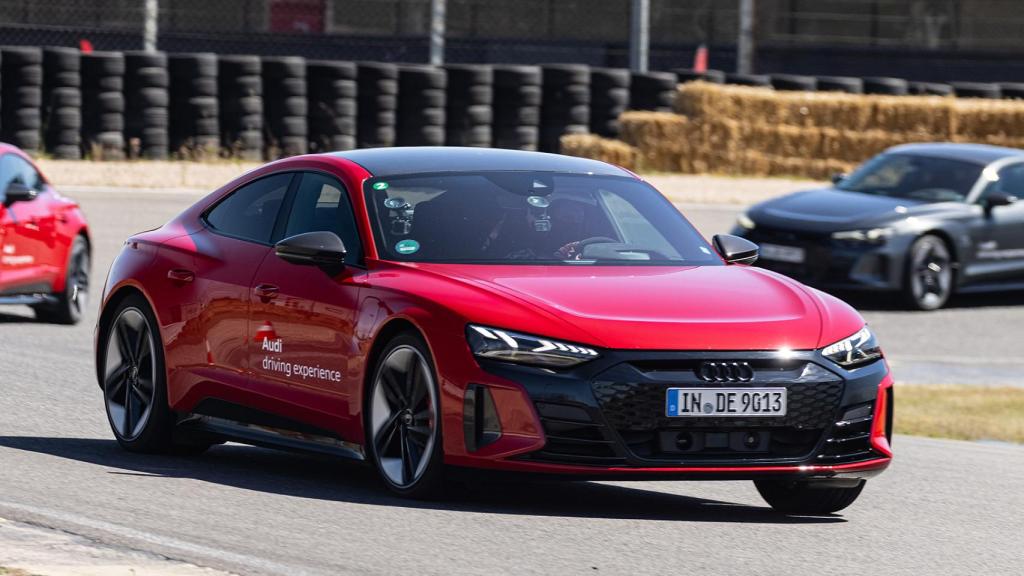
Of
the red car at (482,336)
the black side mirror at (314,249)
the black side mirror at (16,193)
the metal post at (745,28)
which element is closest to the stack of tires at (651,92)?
the metal post at (745,28)

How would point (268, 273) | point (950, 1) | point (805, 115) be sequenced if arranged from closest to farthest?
point (268, 273) < point (805, 115) < point (950, 1)

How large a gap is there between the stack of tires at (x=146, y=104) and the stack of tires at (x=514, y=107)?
402 cm

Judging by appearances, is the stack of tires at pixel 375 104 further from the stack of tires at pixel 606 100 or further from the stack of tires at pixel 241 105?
the stack of tires at pixel 606 100

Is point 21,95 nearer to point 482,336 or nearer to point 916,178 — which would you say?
point 916,178

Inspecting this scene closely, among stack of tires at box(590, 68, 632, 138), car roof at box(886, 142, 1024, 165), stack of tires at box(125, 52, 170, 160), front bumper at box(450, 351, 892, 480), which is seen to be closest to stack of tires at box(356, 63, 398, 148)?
stack of tires at box(125, 52, 170, 160)

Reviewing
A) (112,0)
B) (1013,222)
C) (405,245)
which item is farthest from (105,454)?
(112,0)

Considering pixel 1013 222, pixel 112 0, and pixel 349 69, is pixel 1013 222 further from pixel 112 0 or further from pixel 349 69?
pixel 112 0

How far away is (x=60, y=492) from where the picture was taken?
764cm

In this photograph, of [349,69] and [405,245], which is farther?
[349,69]

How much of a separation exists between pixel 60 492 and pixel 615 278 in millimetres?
2211

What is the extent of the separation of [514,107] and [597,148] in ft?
4.15

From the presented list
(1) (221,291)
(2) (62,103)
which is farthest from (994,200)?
(1) (221,291)

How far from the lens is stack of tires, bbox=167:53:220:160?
22.8m

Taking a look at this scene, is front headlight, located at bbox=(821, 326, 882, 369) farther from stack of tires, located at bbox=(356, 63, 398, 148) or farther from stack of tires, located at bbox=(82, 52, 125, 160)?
stack of tires, located at bbox=(356, 63, 398, 148)
